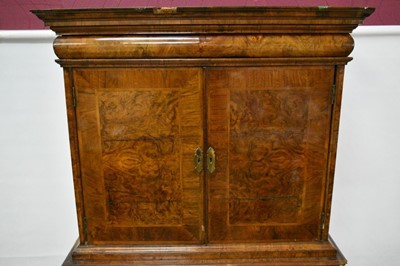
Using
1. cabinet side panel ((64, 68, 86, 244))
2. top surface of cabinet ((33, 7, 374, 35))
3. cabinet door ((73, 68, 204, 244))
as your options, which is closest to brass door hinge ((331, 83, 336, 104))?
top surface of cabinet ((33, 7, 374, 35))

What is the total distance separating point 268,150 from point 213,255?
0.34 metres

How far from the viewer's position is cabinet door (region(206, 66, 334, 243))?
834mm

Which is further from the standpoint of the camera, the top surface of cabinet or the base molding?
the base molding

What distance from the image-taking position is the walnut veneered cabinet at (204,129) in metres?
0.81

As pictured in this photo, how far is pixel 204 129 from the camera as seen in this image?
86 centimetres

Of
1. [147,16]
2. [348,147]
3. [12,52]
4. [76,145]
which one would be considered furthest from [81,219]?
[348,147]

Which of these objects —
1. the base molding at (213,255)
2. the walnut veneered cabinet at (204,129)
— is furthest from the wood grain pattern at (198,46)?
the base molding at (213,255)

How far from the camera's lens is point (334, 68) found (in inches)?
32.8

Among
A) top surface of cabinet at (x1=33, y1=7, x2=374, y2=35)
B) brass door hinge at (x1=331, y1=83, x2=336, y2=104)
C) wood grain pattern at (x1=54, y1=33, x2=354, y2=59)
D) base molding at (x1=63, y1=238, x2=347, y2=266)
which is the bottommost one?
base molding at (x1=63, y1=238, x2=347, y2=266)

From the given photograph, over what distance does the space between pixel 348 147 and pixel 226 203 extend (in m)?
0.73

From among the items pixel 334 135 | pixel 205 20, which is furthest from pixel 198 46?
pixel 334 135

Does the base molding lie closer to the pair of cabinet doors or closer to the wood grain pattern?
the pair of cabinet doors

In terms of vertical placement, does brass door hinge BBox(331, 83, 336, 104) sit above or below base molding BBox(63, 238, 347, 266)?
above

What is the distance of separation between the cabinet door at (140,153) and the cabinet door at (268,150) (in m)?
0.06
